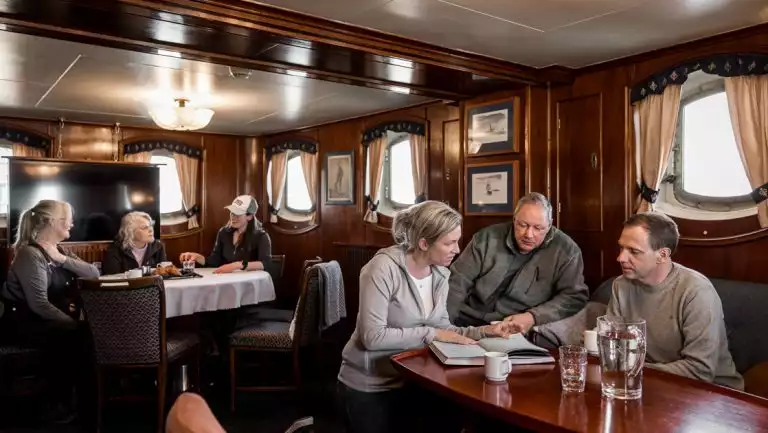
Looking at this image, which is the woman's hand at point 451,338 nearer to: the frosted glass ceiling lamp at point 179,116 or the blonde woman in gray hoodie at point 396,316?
the blonde woman in gray hoodie at point 396,316

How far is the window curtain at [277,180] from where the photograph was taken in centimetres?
770

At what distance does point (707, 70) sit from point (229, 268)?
3.68 m

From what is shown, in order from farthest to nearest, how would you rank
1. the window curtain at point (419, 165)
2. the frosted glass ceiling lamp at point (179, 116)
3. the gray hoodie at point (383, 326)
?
1. the window curtain at point (419, 165)
2. the frosted glass ceiling lamp at point (179, 116)
3. the gray hoodie at point (383, 326)

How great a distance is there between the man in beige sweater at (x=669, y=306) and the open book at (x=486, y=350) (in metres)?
0.41

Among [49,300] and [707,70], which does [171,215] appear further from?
[707,70]

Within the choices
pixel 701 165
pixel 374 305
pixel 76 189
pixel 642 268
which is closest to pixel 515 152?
pixel 701 165

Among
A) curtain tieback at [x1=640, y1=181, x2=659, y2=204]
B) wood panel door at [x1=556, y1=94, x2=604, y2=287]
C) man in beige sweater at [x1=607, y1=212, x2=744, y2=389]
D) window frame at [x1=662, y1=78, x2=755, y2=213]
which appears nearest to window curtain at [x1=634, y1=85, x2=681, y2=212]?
curtain tieback at [x1=640, y1=181, x2=659, y2=204]

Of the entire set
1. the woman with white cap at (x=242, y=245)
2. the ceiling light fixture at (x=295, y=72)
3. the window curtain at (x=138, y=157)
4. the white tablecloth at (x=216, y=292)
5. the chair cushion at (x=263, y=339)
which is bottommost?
the chair cushion at (x=263, y=339)

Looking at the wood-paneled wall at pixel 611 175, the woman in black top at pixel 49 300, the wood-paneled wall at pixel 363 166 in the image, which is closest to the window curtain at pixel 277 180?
the wood-paneled wall at pixel 363 166

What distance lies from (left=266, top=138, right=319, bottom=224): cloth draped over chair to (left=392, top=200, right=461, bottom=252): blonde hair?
4921 mm

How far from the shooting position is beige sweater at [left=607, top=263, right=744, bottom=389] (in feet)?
7.04

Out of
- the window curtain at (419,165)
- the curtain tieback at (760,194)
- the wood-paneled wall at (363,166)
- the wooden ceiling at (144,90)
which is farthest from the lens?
the window curtain at (419,165)

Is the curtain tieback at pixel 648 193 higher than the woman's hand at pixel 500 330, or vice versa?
the curtain tieback at pixel 648 193

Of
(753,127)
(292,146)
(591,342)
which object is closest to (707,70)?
(753,127)
